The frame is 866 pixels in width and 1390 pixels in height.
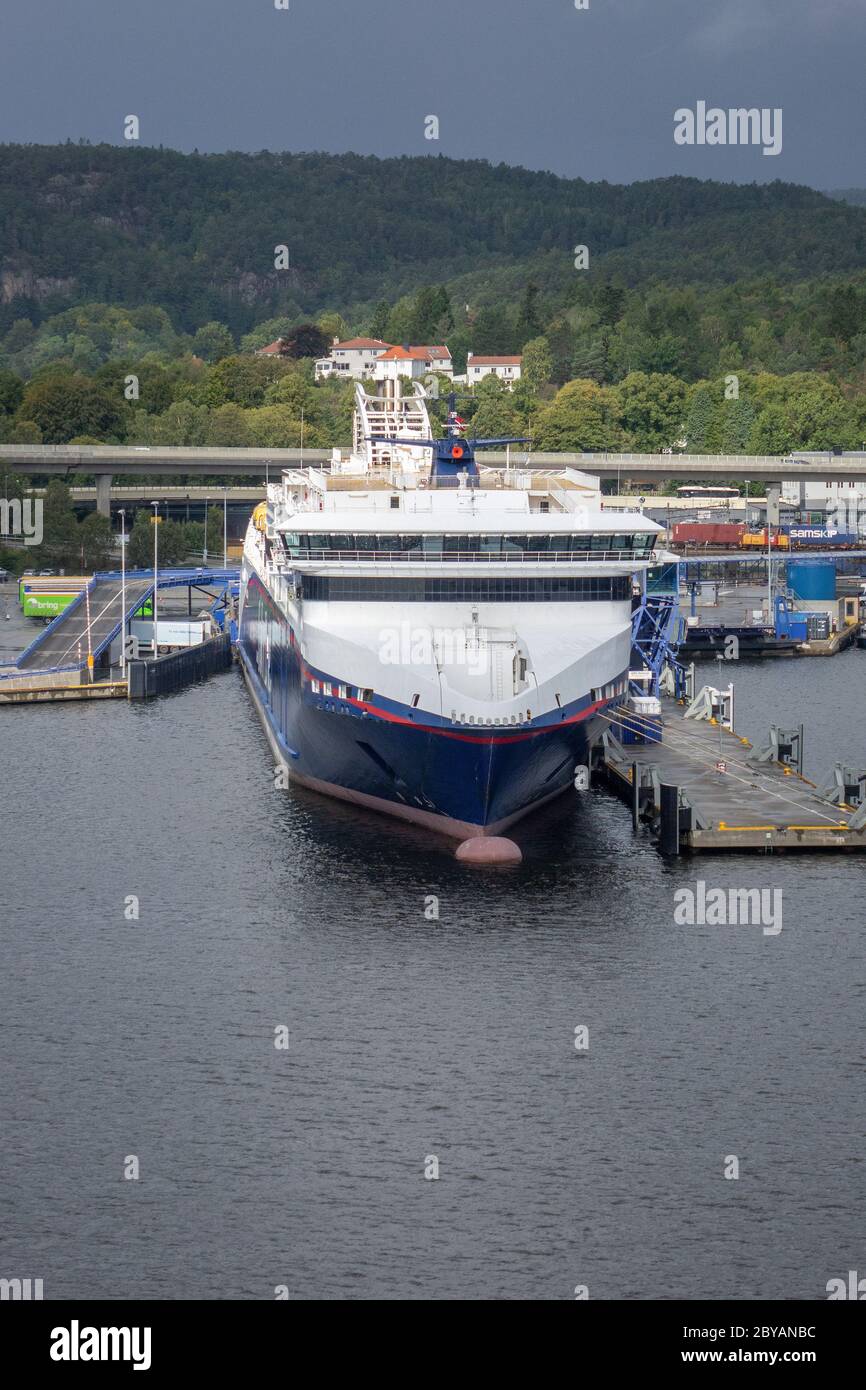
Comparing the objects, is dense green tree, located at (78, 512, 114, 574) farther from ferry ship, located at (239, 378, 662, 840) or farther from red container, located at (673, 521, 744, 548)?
ferry ship, located at (239, 378, 662, 840)

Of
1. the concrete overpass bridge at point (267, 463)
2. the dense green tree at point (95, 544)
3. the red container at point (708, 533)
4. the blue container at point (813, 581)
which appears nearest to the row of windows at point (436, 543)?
the blue container at point (813, 581)

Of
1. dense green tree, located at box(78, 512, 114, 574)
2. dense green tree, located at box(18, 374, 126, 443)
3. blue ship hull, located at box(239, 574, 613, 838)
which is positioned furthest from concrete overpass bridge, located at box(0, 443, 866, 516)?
blue ship hull, located at box(239, 574, 613, 838)

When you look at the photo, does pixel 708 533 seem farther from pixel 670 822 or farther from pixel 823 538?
pixel 670 822
